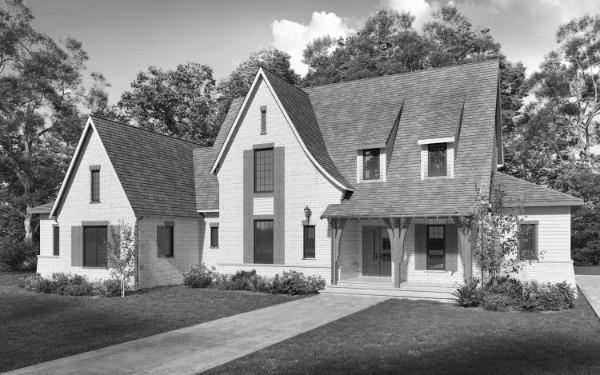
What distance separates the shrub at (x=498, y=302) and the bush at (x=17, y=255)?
3001 cm

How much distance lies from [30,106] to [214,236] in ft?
72.6

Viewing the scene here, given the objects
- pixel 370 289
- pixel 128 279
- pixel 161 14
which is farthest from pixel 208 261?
pixel 161 14

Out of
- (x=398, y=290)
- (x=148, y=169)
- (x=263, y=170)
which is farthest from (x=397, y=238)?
(x=148, y=169)

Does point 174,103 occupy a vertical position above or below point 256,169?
above

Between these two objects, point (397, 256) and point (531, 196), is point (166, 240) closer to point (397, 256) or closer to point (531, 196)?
point (397, 256)

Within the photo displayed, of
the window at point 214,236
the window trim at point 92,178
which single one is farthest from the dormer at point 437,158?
the window trim at point 92,178

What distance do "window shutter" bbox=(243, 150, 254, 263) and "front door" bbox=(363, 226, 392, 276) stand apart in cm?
541

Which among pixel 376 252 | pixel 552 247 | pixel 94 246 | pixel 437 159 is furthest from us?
pixel 94 246

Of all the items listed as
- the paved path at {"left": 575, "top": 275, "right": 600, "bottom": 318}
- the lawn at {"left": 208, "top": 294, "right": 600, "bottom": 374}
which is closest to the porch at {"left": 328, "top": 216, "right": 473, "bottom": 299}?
the paved path at {"left": 575, "top": 275, "right": 600, "bottom": 318}

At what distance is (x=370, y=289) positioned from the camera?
67.2 feet

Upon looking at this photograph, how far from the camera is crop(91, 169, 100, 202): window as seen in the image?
79.6 feet

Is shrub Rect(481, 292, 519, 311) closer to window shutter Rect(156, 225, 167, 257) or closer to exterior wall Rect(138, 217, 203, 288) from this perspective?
exterior wall Rect(138, 217, 203, 288)

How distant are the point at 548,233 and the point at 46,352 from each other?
17868mm

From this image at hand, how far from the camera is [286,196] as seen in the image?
77.3ft
